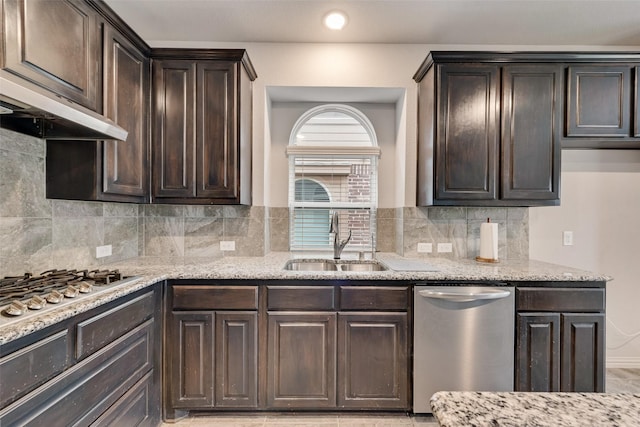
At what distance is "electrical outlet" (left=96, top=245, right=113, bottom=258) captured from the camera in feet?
7.39

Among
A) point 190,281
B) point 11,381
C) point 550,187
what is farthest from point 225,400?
point 550,187

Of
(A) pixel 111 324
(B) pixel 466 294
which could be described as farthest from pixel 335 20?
(A) pixel 111 324

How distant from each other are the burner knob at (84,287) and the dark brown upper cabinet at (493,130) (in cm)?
218

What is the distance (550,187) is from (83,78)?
313cm

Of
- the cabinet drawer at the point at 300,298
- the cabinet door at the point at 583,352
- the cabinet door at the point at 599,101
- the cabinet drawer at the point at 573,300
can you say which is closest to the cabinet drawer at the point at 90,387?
the cabinet drawer at the point at 300,298

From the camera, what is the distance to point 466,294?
199cm

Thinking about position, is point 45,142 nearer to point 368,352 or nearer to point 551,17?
point 368,352

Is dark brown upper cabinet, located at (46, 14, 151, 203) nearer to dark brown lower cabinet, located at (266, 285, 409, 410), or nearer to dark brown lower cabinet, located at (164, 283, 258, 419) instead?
dark brown lower cabinet, located at (164, 283, 258, 419)

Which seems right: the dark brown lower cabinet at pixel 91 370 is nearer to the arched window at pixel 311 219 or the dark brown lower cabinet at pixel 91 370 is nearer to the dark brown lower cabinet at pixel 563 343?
the arched window at pixel 311 219

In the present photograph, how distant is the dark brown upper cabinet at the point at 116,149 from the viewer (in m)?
1.88

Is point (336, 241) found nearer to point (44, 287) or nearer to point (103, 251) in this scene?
point (103, 251)

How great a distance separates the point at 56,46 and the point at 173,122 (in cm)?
81

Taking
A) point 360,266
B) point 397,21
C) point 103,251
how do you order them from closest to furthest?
point 103,251, point 397,21, point 360,266

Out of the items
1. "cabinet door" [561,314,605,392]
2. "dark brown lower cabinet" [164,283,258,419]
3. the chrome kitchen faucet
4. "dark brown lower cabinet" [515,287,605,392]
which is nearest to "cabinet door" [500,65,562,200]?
"dark brown lower cabinet" [515,287,605,392]
